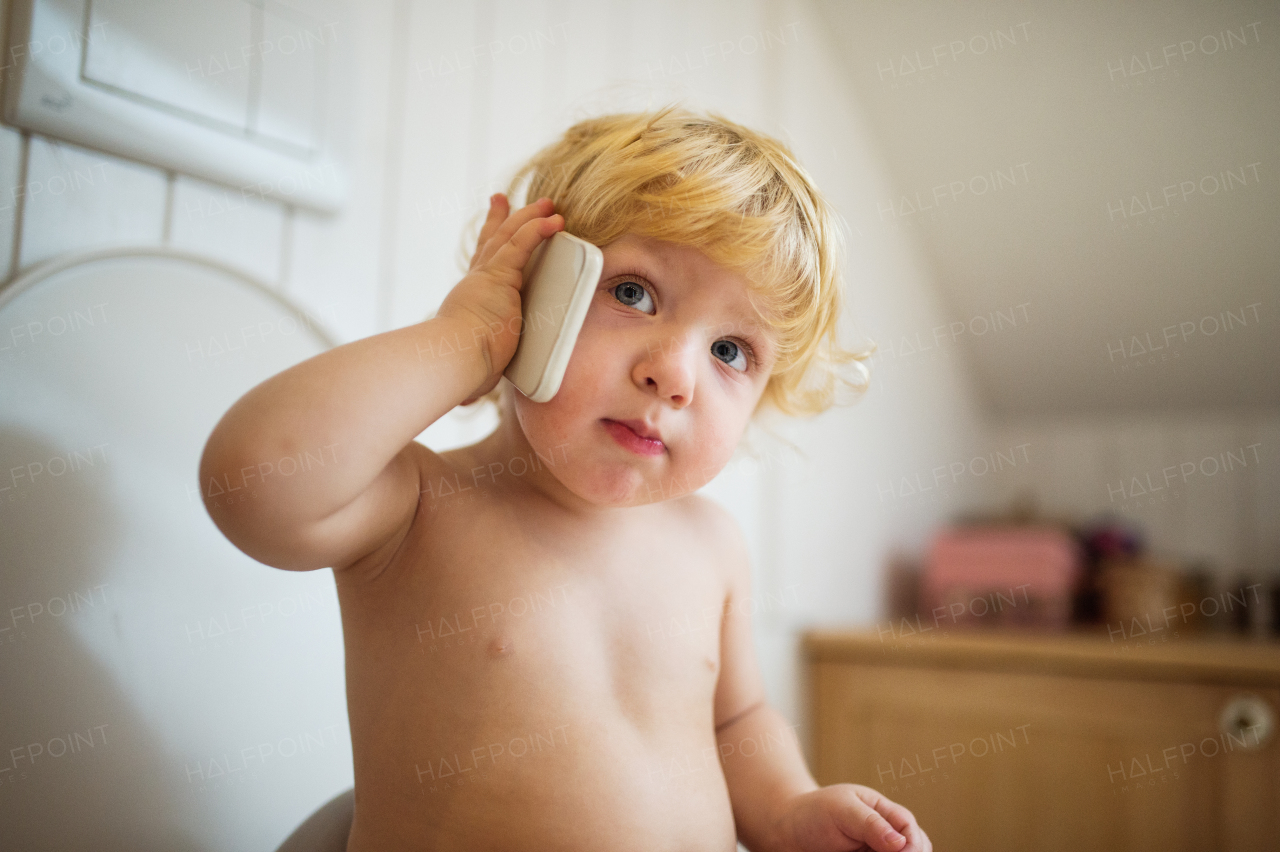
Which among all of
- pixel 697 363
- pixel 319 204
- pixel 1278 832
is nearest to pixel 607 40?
pixel 319 204

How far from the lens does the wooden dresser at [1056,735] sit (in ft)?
4.01

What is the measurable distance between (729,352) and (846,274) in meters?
0.24

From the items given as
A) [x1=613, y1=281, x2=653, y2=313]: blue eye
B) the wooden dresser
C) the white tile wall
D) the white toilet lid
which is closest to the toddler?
[x1=613, y1=281, x2=653, y2=313]: blue eye

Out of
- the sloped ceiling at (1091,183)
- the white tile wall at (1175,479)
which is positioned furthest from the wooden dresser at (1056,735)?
the sloped ceiling at (1091,183)

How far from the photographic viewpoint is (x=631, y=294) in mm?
587

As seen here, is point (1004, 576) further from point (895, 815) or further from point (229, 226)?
point (229, 226)

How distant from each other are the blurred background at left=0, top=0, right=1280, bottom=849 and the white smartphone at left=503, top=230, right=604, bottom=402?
30 cm

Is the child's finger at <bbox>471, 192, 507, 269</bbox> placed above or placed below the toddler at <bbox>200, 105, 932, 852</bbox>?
above

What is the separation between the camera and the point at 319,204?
80 cm

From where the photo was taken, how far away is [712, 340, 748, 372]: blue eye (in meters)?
0.62

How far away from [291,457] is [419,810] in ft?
0.86

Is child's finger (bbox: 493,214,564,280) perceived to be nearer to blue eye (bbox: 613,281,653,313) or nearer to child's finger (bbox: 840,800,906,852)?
blue eye (bbox: 613,281,653,313)

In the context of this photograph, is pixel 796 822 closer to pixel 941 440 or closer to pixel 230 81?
pixel 230 81

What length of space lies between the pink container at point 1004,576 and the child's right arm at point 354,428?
5.02ft
